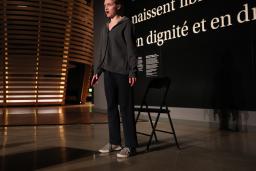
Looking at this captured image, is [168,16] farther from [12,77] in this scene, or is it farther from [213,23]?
[12,77]

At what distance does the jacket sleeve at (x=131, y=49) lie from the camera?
8.16 feet

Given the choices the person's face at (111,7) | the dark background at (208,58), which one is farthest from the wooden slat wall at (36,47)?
the person's face at (111,7)

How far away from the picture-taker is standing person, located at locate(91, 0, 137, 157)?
256 centimetres

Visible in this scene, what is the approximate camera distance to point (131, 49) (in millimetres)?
2531

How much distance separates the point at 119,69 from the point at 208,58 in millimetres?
2593

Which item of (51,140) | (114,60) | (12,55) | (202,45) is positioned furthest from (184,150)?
(12,55)

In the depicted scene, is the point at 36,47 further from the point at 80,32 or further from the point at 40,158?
the point at 40,158

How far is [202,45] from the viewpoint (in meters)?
4.85

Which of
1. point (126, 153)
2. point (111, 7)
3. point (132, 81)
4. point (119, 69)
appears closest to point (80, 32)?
point (111, 7)

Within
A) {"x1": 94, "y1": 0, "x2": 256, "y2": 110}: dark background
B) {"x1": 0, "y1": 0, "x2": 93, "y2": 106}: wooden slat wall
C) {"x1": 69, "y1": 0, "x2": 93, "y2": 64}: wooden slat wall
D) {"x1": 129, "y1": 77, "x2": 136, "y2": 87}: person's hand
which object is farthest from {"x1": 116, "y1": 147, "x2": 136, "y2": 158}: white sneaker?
{"x1": 69, "y1": 0, "x2": 93, "y2": 64}: wooden slat wall

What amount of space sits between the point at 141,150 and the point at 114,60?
89 centimetres

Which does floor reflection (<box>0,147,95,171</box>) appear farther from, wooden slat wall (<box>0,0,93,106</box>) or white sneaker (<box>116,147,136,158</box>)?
wooden slat wall (<box>0,0,93,106</box>)

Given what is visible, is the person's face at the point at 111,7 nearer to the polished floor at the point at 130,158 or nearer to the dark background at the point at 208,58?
the polished floor at the point at 130,158

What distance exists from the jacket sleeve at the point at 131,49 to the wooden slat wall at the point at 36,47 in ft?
29.5
